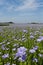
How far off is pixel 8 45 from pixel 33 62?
1.69m

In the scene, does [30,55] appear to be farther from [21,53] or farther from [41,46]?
[21,53]

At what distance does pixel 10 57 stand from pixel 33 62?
2.02ft

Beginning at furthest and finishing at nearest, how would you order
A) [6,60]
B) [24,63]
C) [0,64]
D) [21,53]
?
1. [6,60]
2. [0,64]
3. [24,63]
4. [21,53]

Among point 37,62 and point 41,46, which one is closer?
point 37,62

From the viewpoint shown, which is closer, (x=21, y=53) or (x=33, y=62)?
(x=21, y=53)

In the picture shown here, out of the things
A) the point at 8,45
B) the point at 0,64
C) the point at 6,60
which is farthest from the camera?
the point at 8,45

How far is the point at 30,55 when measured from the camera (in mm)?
2805

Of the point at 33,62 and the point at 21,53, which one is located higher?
the point at 21,53

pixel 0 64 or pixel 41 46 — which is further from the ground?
pixel 41 46

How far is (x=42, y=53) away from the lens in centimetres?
261

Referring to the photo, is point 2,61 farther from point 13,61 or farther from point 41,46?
point 41,46

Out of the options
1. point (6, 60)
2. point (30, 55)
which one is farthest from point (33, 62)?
point (6, 60)

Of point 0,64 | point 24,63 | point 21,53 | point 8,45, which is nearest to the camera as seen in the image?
point 21,53

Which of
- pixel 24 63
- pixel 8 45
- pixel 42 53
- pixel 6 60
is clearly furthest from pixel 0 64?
pixel 8 45
